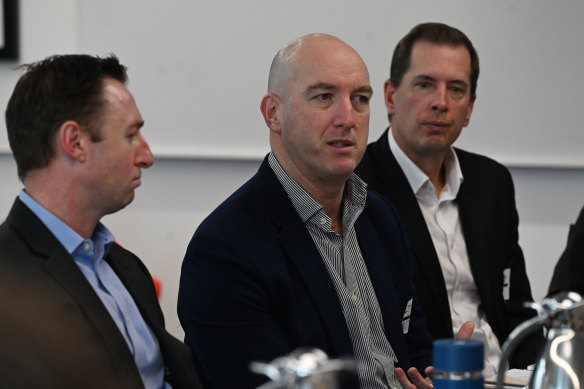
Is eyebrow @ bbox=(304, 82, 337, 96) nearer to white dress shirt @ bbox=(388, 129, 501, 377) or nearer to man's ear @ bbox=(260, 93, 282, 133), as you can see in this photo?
man's ear @ bbox=(260, 93, 282, 133)

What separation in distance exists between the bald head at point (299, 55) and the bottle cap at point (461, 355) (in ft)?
3.42

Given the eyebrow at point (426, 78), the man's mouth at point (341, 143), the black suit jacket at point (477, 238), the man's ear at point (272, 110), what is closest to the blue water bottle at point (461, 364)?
the man's mouth at point (341, 143)

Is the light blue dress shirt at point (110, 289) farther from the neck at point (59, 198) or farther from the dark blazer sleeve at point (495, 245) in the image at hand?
the dark blazer sleeve at point (495, 245)

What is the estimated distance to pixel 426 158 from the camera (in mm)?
2916

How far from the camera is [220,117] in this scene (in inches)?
152

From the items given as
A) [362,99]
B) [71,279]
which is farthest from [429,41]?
[71,279]

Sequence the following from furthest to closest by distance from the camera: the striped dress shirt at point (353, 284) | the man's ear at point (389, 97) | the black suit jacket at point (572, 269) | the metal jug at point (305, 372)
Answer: the man's ear at point (389, 97) < the black suit jacket at point (572, 269) < the striped dress shirt at point (353, 284) < the metal jug at point (305, 372)

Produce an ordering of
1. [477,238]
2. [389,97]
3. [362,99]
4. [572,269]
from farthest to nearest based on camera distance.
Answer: [389,97]
[477,238]
[572,269]
[362,99]

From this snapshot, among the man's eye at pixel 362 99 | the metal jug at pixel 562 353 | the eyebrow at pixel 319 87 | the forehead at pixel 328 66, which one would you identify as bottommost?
the metal jug at pixel 562 353

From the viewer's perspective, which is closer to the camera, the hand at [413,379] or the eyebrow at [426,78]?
the hand at [413,379]

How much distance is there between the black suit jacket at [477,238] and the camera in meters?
2.65

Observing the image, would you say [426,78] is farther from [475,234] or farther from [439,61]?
[475,234]

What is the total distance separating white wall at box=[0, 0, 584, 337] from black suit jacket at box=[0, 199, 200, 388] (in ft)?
7.46

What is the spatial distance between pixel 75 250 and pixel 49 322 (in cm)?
20
